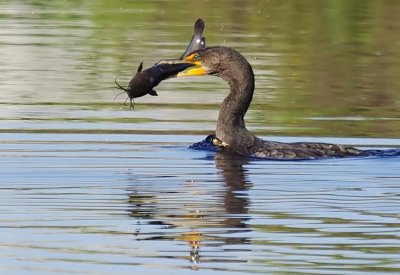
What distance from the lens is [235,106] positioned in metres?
15.2

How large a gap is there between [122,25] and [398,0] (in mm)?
7773

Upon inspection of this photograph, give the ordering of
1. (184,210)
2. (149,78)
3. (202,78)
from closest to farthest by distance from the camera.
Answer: (184,210), (149,78), (202,78)

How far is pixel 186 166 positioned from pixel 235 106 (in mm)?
1923

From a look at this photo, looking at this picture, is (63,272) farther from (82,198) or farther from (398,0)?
(398,0)

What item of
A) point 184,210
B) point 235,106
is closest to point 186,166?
point 235,106

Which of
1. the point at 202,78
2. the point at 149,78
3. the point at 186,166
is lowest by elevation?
the point at 202,78

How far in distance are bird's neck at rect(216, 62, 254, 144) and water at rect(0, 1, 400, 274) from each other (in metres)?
0.34

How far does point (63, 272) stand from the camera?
29.3 ft

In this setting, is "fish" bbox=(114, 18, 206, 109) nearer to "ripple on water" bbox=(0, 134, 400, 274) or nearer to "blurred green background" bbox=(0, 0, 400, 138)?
"ripple on water" bbox=(0, 134, 400, 274)

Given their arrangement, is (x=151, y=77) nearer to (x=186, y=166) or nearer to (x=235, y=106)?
(x=235, y=106)

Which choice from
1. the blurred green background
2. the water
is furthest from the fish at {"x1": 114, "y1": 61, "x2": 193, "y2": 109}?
the blurred green background

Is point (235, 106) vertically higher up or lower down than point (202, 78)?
higher up

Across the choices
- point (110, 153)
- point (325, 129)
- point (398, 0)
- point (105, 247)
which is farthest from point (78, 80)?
point (398, 0)

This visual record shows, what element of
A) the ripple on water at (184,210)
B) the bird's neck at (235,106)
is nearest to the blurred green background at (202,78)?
the bird's neck at (235,106)
